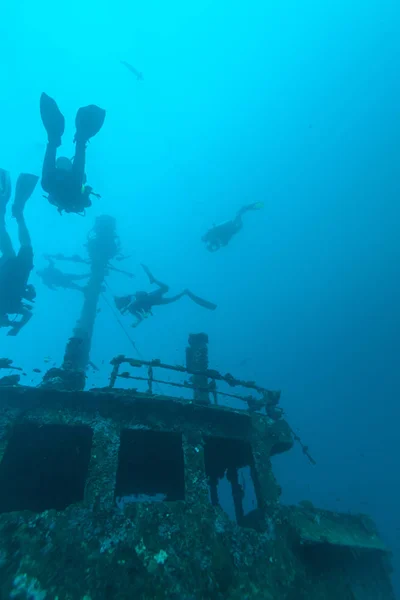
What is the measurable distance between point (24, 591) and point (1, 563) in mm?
532

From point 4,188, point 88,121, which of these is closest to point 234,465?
point 88,121

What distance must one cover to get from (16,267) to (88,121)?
5522 mm

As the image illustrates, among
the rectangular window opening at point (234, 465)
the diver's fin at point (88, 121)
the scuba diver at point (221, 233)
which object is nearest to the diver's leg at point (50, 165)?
the diver's fin at point (88, 121)

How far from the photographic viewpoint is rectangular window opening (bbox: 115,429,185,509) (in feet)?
25.4

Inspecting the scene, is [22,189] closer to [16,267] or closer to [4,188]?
[4,188]

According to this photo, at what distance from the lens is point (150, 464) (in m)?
9.10

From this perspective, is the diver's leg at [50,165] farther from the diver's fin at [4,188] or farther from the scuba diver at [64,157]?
the diver's fin at [4,188]

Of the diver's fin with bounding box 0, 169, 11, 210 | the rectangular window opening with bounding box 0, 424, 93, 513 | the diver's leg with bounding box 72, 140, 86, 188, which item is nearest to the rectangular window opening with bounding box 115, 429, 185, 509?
the rectangular window opening with bounding box 0, 424, 93, 513

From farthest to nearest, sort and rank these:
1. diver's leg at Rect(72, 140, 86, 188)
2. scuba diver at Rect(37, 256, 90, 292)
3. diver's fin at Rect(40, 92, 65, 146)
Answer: scuba diver at Rect(37, 256, 90, 292)
diver's leg at Rect(72, 140, 86, 188)
diver's fin at Rect(40, 92, 65, 146)

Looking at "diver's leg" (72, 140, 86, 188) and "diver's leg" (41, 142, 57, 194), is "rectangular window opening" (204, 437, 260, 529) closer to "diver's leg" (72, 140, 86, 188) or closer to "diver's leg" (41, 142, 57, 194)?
"diver's leg" (72, 140, 86, 188)

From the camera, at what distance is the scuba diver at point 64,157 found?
9258mm

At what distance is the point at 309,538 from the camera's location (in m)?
6.55

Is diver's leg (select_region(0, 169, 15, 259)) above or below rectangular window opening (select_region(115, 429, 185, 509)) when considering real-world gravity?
above

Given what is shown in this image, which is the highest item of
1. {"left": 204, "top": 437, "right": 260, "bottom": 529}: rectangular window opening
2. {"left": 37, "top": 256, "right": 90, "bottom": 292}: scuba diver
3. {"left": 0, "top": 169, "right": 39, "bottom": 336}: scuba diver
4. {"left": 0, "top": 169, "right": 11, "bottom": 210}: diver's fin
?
{"left": 37, "top": 256, "right": 90, "bottom": 292}: scuba diver
